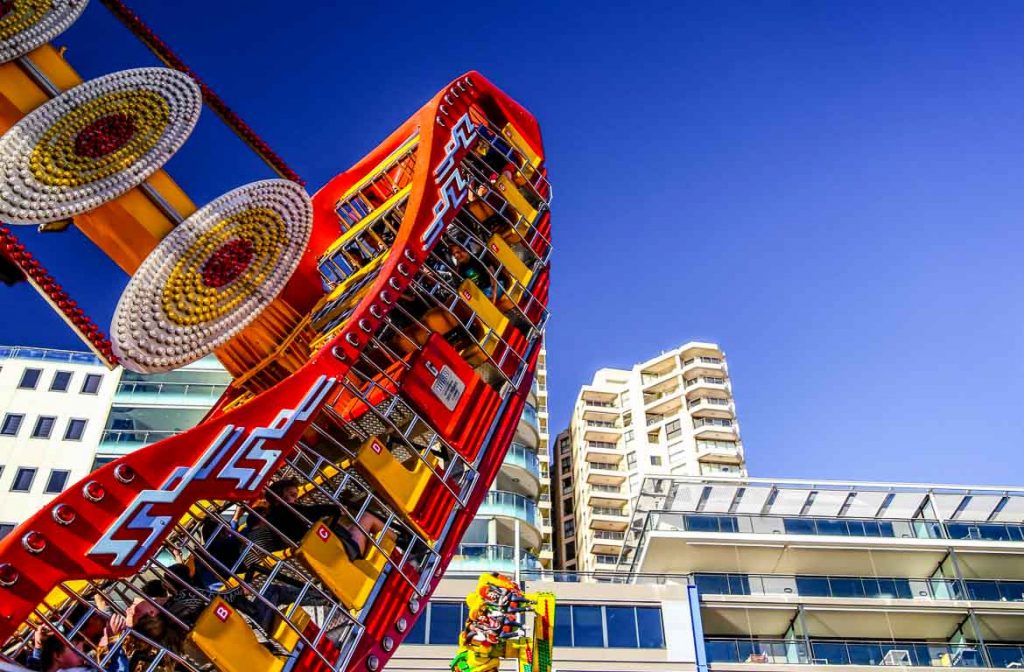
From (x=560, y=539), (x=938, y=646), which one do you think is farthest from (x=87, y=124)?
(x=560, y=539)

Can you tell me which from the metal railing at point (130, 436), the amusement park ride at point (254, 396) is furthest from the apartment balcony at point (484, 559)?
the amusement park ride at point (254, 396)

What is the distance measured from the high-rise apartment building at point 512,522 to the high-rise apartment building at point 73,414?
50.8 ft

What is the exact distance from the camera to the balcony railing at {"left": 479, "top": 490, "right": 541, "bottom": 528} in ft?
148

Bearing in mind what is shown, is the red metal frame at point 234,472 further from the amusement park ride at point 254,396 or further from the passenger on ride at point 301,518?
the passenger on ride at point 301,518

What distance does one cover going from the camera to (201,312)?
43.7 ft

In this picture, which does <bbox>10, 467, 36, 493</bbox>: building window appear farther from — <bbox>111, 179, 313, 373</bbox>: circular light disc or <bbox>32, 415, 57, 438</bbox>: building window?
<bbox>111, 179, 313, 373</bbox>: circular light disc

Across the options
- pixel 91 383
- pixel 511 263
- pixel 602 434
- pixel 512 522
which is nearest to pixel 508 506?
pixel 512 522

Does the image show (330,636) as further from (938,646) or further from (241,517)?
(938,646)

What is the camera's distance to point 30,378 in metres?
49.1

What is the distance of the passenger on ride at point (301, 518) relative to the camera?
12.5 m

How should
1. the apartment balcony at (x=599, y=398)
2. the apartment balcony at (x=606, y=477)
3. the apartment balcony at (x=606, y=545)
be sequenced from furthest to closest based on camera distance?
the apartment balcony at (x=599, y=398) < the apartment balcony at (x=606, y=477) < the apartment balcony at (x=606, y=545)

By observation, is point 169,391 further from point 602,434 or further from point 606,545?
point 602,434

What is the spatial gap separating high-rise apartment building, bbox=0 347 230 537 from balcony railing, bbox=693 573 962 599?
2730 cm

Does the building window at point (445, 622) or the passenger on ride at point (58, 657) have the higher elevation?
the building window at point (445, 622)
